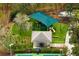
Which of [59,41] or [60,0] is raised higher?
[60,0]

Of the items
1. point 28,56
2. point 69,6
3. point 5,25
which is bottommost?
point 28,56

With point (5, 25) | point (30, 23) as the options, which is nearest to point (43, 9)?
point (30, 23)

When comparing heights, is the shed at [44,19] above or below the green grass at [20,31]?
above

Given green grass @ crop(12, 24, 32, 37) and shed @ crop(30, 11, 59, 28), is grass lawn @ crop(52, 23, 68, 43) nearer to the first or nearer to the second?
shed @ crop(30, 11, 59, 28)

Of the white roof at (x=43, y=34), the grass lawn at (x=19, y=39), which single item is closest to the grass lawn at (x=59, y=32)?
the white roof at (x=43, y=34)

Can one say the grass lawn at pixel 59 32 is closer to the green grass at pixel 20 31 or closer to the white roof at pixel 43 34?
the white roof at pixel 43 34

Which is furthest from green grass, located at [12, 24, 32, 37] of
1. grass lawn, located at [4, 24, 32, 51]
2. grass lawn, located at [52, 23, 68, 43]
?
grass lawn, located at [52, 23, 68, 43]

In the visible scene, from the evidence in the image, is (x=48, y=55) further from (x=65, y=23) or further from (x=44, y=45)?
(x=65, y=23)

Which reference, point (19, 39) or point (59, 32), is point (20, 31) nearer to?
point (19, 39)
